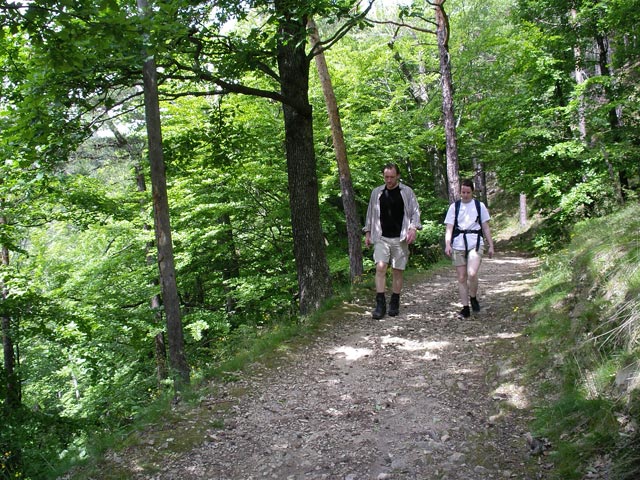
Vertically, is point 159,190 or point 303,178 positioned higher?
point 303,178

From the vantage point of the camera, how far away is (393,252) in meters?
6.75

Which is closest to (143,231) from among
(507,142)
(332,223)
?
(332,223)

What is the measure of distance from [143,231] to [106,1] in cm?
995

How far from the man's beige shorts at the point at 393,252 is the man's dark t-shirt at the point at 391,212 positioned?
0.32ft

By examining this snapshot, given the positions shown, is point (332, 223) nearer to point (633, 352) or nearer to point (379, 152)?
point (379, 152)

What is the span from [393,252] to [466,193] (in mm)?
1352

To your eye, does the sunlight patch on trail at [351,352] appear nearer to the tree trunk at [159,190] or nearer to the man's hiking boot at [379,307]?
the man's hiking boot at [379,307]

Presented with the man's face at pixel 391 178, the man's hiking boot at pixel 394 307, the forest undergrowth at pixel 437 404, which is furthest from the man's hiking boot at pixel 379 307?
the man's face at pixel 391 178

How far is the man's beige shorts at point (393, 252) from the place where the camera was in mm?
6723

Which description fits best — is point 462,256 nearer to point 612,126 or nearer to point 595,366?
point 595,366

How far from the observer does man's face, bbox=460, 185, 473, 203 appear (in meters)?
6.45

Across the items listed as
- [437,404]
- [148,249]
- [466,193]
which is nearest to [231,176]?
[148,249]

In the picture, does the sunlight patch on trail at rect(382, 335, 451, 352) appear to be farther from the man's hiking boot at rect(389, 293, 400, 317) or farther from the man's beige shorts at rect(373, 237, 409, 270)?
the man's beige shorts at rect(373, 237, 409, 270)

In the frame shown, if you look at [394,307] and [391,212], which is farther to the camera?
[394,307]
